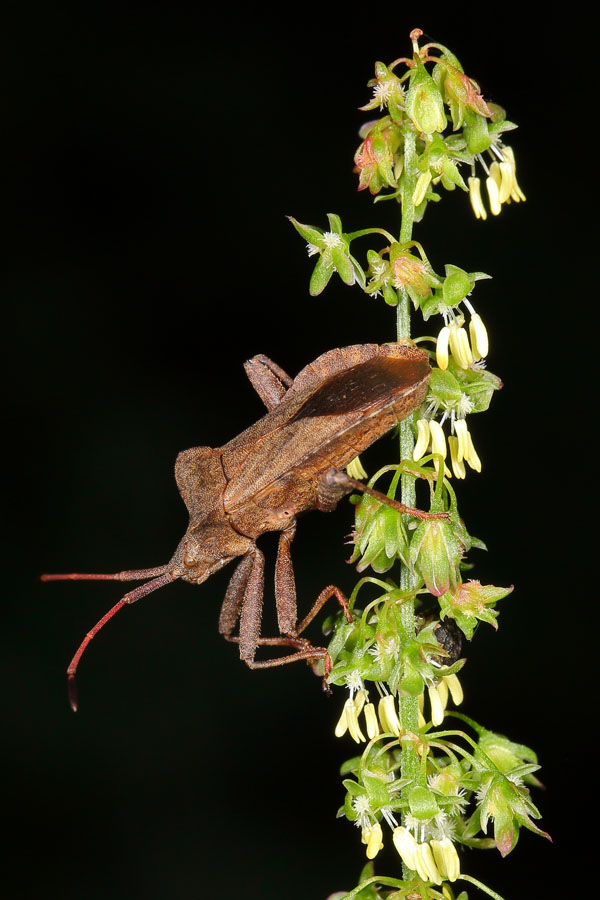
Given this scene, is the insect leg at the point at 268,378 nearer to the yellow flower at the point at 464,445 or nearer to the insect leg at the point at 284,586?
the insect leg at the point at 284,586

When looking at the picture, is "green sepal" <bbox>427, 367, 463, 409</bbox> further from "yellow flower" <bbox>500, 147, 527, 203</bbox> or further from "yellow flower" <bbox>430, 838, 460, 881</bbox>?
"yellow flower" <bbox>430, 838, 460, 881</bbox>

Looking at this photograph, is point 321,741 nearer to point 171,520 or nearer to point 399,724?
point 171,520

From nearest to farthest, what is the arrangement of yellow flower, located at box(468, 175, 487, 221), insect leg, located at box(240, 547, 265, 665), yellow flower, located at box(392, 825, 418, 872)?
yellow flower, located at box(392, 825, 418, 872) → yellow flower, located at box(468, 175, 487, 221) → insect leg, located at box(240, 547, 265, 665)

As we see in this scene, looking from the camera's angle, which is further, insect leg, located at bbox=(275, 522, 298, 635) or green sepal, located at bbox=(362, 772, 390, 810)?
insect leg, located at bbox=(275, 522, 298, 635)

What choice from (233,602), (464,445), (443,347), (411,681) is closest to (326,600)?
(411,681)

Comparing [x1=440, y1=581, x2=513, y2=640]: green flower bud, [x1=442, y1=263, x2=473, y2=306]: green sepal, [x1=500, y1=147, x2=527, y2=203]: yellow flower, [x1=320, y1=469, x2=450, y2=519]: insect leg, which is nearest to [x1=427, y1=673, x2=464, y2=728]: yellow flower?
[x1=440, y1=581, x2=513, y2=640]: green flower bud

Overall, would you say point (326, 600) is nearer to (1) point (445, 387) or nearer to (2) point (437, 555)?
(2) point (437, 555)
